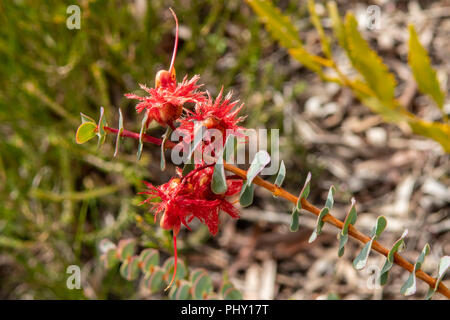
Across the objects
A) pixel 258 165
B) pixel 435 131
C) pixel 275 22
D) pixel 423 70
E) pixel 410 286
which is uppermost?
pixel 275 22

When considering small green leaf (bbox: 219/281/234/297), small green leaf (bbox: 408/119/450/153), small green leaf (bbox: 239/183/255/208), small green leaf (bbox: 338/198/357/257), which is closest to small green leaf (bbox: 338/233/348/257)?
small green leaf (bbox: 338/198/357/257)

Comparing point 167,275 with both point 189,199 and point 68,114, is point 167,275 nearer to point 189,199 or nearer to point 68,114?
point 189,199

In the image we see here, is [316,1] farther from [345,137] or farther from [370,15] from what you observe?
[345,137]

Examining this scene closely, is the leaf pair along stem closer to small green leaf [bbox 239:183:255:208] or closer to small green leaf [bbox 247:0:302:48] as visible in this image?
small green leaf [bbox 239:183:255:208]

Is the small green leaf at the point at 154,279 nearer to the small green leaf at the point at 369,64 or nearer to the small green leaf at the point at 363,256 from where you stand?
the small green leaf at the point at 363,256

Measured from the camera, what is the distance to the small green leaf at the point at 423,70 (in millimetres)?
816

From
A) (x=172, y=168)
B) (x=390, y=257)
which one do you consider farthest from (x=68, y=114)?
(x=390, y=257)

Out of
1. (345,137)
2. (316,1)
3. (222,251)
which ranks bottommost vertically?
(222,251)

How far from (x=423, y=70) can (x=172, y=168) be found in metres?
0.65

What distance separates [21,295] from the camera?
45.9 inches

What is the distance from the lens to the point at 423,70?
2.75 ft
